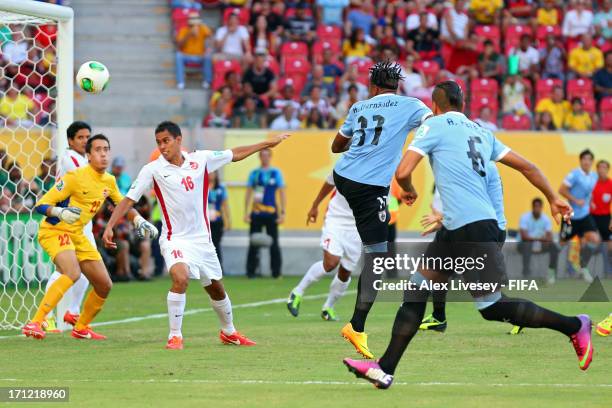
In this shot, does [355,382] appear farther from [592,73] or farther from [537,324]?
[592,73]

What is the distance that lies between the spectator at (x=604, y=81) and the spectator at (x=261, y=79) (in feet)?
22.8

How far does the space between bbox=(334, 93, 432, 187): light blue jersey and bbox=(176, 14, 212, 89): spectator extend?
634 inches

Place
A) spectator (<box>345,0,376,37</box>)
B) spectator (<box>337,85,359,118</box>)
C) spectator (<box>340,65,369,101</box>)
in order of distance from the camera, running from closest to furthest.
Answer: spectator (<box>337,85,359,118</box>)
spectator (<box>340,65,369,101</box>)
spectator (<box>345,0,376,37</box>)

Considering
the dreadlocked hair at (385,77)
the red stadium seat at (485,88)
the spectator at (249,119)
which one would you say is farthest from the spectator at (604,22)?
the dreadlocked hair at (385,77)

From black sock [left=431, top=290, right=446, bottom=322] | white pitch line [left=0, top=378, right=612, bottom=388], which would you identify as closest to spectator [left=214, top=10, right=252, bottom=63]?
black sock [left=431, top=290, right=446, bottom=322]

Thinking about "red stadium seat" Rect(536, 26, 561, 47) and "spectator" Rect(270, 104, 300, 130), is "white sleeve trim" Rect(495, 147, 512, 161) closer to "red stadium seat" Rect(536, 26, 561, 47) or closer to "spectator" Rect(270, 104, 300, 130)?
"spectator" Rect(270, 104, 300, 130)

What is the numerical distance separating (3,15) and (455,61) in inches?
597

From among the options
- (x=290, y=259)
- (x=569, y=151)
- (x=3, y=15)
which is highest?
(x=3, y=15)

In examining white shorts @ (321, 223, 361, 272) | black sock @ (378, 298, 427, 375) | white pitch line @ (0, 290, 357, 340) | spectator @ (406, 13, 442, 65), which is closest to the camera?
black sock @ (378, 298, 427, 375)

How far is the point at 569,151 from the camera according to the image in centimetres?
2473

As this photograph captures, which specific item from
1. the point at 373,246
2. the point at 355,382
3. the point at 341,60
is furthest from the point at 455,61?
the point at 355,382

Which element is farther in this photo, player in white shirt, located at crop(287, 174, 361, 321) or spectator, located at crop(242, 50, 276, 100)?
spectator, located at crop(242, 50, 276, 100)

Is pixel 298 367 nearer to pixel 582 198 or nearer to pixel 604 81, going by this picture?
pixel 582 198

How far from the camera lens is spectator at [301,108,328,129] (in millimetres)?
24891
